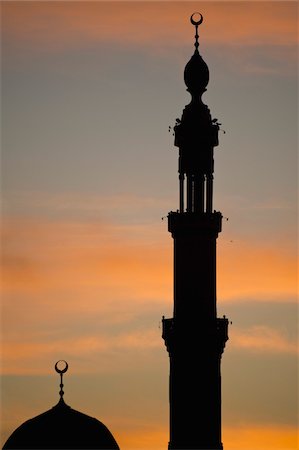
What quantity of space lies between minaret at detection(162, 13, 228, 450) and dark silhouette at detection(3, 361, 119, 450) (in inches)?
159

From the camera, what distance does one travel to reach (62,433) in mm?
97188

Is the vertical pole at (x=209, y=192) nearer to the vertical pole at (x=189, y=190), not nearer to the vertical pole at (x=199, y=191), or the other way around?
the vertical pole at (x=199, y=191)

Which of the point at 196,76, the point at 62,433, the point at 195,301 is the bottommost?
the point at 62,433

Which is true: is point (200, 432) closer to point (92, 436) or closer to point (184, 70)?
point (92, 436)

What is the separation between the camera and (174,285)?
336 ft

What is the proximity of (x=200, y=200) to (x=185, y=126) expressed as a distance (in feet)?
7.92

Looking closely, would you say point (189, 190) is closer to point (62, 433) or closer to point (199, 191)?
point (199, 191)

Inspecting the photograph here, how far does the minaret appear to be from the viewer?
332 ft

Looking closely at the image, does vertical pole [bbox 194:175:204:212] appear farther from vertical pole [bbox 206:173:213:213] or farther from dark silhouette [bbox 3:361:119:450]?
dark silhouette [bbox 3:361:119:450]

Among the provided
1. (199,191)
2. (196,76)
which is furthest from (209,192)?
(196,76)

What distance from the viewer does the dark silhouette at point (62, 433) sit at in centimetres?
9706

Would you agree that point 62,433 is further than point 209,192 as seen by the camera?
No

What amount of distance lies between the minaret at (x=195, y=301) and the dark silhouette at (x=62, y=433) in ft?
13.2

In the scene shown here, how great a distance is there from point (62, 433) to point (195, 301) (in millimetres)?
7422
